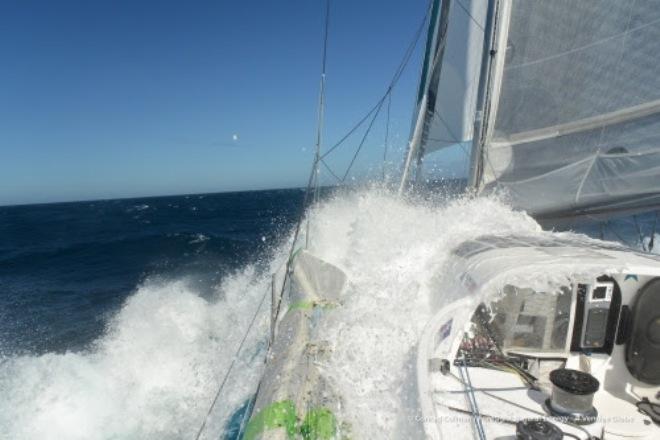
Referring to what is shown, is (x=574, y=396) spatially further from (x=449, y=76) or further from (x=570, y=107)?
(x=449, y=76)

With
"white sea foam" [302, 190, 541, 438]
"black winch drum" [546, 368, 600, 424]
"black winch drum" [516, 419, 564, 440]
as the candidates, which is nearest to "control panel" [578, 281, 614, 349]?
"black winch drum" [546, 368, 600, 424]

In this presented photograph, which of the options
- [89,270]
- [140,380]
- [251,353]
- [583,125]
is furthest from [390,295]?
[89,270]

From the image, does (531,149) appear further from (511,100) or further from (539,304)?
(539,304)

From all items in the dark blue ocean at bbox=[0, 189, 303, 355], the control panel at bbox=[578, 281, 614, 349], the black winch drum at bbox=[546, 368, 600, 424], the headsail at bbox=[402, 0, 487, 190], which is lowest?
the dark blue ocean at bbox=[0, 189, 303, 355]

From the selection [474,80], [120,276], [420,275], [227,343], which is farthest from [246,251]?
[420,275]

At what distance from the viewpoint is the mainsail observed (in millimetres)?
4992

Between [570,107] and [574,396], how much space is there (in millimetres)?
3983

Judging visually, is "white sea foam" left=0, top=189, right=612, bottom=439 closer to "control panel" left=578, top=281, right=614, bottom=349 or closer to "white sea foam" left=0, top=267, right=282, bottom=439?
"white sea foam" left=0, top=267, right=282, bottom=439

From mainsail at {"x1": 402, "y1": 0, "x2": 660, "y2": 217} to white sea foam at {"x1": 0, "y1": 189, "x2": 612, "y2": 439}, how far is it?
65 centimetres

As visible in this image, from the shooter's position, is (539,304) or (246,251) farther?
(246,251)

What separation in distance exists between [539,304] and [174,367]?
223 inches

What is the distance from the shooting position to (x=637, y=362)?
3340mm

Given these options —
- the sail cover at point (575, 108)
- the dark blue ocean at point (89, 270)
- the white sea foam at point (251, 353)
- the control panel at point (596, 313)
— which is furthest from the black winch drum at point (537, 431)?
the dark blue ocean at point (89, 270)

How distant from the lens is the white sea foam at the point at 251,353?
355 cm
